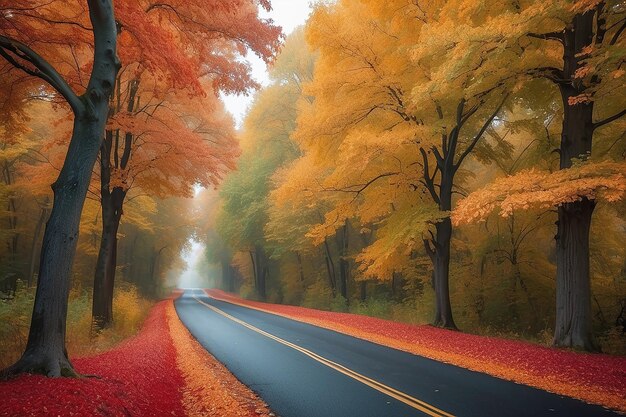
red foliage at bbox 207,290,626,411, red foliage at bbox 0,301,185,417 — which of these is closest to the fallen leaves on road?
red foliage at bbox 0,301,185,417

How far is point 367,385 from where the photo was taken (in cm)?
671

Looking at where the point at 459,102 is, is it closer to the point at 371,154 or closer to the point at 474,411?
the point at 371,154

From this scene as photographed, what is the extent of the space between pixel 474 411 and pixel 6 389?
606cm

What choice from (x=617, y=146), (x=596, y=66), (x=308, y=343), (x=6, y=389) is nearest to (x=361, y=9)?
(x=596, y=66)

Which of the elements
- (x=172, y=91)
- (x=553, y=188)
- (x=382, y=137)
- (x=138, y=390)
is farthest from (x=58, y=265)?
(x=553, y=188)

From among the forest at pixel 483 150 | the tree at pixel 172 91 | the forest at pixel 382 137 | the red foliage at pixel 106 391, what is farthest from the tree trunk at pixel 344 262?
the red foliage at pixel 106 391

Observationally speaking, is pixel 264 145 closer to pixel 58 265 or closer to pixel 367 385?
pixel 58 265

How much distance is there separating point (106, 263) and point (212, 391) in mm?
8889

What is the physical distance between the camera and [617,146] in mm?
12039

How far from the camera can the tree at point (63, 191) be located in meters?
5.67

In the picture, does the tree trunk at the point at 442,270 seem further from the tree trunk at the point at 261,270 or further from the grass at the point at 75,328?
the tree trunk at the point at 261,270

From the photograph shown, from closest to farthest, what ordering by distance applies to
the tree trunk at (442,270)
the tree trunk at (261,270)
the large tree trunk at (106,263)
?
the large tree trunk at (106,263) → the tree trunk at (442,270) → the tree trunk at (261,270)

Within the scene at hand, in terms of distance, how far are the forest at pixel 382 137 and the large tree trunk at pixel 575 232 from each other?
0.13 ft

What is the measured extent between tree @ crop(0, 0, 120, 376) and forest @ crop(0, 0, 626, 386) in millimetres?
25
